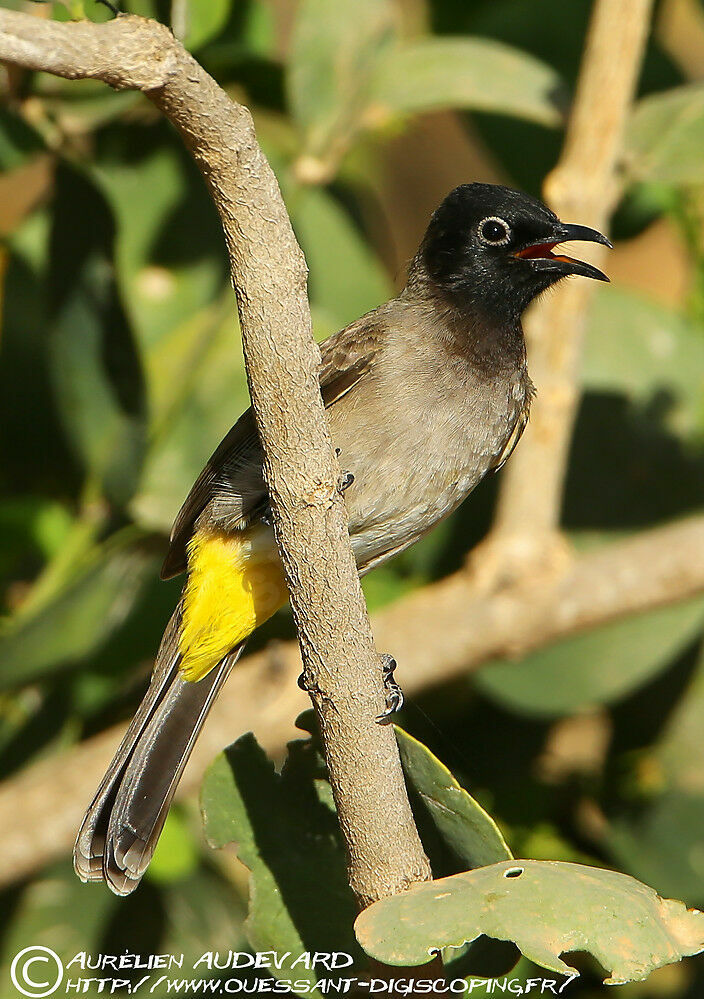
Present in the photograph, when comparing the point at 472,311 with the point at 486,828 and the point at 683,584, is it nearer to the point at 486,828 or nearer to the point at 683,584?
the point at 683,584

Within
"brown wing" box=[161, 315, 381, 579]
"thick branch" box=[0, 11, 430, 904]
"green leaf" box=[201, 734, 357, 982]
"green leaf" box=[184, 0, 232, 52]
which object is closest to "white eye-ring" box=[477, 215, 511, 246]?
"brown wing" box=[161, 315, 381, 579]

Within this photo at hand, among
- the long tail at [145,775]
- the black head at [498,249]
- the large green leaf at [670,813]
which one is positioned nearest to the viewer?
the long tail at [145,775]

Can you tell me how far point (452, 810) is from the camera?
139 cm

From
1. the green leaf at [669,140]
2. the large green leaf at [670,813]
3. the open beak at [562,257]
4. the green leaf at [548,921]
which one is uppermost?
the green leaf at [669,140]

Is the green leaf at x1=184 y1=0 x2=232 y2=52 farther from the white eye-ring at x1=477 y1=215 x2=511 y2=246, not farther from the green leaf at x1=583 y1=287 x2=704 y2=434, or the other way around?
the green leaf at x1=583 y1=287 x2=704 y2=434

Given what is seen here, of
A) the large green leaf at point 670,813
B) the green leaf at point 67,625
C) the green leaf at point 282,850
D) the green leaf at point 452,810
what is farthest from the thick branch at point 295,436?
the large green leaf at point 670,813

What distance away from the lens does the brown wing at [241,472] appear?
82.4 inches

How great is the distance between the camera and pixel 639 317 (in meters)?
2.84

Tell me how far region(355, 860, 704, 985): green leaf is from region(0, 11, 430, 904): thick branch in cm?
16

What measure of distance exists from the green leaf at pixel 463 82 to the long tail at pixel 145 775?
1.20m

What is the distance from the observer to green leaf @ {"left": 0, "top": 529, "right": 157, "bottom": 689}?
81.5 inches

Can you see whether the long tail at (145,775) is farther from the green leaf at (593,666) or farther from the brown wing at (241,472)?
the green leaf at (593,666)

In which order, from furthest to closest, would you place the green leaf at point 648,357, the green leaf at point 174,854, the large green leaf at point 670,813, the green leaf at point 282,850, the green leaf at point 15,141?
the green leaf at point 648,357, the large green leaf at point 670,813, the green leaf at point 174,854, the green leaf at point 15,141, the green leaf at point 282,850

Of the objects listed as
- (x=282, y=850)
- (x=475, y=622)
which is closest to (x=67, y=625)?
(x=282, y=850)
